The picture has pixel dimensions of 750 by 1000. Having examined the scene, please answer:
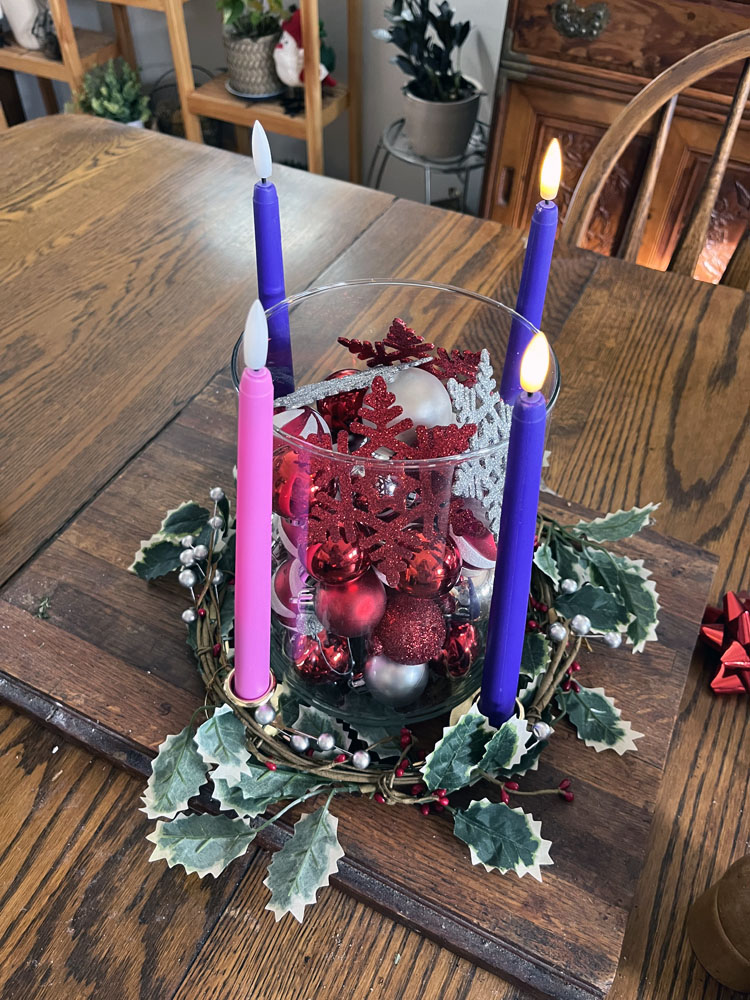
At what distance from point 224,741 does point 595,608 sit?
230 millimetres

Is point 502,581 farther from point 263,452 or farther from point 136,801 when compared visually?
point 136,801

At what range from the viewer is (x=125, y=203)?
0.94 metres

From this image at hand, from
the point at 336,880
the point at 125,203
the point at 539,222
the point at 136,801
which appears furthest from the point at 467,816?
the point at 125,203

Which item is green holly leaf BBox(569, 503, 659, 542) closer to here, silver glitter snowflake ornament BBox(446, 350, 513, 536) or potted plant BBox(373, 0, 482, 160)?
silver glitter snowflake ornament BBox(446, 350, 513, 536)

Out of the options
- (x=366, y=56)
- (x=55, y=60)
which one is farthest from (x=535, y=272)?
(x=55, y=60)

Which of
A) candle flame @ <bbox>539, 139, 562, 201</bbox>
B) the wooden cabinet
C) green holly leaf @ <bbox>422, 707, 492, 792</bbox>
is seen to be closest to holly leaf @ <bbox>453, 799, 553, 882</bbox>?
green holly leaf @ <bbox>422, 707, 492, 792</bbox>

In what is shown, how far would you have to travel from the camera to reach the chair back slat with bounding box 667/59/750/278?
2.80 ft

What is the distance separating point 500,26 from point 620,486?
179 cm

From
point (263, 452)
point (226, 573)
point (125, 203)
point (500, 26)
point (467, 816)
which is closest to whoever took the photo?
point (263, 452)

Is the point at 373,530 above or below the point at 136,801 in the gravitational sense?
above

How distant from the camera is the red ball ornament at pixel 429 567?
35 cm

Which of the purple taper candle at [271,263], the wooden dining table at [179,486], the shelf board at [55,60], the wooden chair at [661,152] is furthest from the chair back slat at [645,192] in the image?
the shelf board at [55,60]

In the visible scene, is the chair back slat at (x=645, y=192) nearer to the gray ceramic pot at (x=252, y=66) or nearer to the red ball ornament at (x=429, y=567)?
the red ball ornament at (x=429, y=567)

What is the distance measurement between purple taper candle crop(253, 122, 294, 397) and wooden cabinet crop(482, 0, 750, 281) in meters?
1.21
